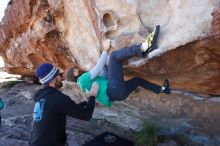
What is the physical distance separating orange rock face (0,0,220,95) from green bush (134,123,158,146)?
0.86m

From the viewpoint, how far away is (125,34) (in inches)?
237

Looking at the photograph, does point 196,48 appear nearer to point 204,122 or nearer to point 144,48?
point 144,48

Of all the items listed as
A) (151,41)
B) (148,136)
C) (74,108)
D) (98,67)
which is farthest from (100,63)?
(148,136)

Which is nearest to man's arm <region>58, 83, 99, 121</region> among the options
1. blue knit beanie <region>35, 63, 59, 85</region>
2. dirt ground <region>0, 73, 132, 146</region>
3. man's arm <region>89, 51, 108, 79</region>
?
blue knit beanie <region>35, 63, 59, 85</region>

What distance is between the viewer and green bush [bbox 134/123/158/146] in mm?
6641

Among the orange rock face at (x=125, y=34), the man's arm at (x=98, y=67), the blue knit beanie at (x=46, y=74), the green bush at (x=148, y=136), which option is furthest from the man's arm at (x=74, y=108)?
the green bush at (x=148, y=136)

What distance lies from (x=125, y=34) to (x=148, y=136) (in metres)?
1.84

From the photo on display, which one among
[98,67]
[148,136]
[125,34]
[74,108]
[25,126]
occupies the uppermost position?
[125,34]

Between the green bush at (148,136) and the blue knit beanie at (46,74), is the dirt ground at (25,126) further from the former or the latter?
the blue knit beanie at (46,74)

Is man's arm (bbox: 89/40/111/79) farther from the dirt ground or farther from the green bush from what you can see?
the dirt ground

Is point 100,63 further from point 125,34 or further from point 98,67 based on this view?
point 125,34

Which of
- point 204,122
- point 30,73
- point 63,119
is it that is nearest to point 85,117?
point 63,119

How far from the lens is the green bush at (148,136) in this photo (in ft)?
21.8

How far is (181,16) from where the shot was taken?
209 inches
